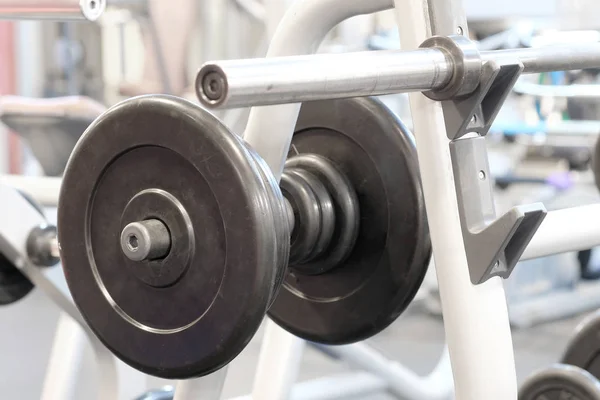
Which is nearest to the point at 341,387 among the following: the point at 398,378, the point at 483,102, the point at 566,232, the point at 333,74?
the point at 398,378

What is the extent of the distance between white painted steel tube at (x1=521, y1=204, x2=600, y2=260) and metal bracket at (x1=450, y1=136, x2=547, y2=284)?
0.12ft

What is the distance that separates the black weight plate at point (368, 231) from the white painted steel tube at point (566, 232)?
5.3 inches

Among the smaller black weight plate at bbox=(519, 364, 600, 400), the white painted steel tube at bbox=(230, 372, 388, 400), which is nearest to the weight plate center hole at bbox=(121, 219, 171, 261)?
the smaller black weight plate at bbox=(519, 364, 600, 400)

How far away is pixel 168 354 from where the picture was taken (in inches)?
25.5

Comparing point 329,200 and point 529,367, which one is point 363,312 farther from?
point 529,367

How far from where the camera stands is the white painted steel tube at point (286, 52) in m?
0.75

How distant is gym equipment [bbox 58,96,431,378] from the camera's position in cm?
60

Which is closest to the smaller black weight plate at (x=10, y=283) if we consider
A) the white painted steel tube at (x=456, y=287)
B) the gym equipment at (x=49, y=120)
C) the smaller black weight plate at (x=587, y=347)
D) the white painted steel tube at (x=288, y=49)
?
the gym equipment at (x=49, y=120)

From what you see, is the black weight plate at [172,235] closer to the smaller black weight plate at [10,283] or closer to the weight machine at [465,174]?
the weight machine at [465,174]

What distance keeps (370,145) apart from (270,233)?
268 mm

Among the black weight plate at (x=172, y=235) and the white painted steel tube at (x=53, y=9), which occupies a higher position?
the white painted steel tube at (x=53, y=9)

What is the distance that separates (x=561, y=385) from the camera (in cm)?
101

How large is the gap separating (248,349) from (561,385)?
61.5 inches

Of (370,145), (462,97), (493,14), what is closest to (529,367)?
(493,14)
